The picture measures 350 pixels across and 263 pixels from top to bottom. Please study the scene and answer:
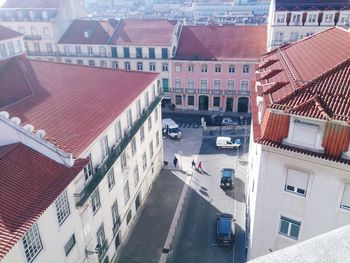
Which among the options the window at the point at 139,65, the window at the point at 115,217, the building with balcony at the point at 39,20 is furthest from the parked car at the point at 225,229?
the building with balcony at the point at 39,20

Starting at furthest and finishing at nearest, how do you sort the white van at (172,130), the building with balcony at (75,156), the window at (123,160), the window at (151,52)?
the window at (151,52) < the white van at (172,130) < the window at (123,160) < the building with balcony at (75,156)

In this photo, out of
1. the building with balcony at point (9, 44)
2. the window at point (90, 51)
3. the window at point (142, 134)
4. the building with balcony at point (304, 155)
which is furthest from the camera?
the window at point (90, 51)

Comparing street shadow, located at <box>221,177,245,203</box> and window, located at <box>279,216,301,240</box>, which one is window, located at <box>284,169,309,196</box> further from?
street shadow, located at <box>221,177,245,203</box>

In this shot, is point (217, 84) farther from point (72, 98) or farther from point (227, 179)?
point (72, 98)

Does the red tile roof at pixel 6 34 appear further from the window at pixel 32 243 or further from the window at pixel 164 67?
the window at pixel 164 67

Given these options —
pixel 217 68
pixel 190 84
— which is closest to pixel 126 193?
pixel 190 84

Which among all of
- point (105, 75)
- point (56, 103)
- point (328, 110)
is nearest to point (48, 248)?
point (56, 103)
